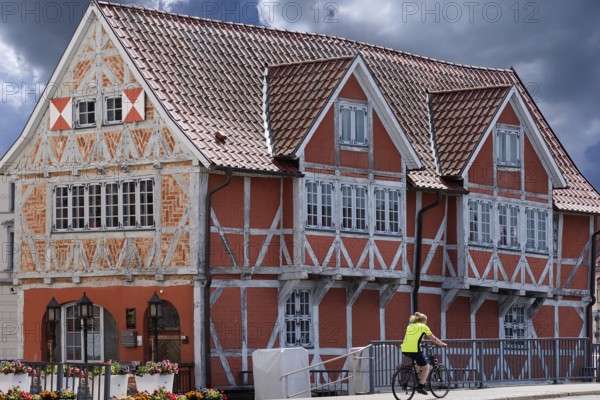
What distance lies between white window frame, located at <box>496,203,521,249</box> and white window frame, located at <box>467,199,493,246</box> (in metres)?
0.47

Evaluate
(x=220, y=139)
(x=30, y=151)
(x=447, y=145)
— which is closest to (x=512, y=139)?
(x=447, y=145)

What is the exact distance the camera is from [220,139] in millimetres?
42531

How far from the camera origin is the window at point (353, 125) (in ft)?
147

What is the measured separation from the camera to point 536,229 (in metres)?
50.8

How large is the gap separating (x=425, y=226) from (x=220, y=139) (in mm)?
8461

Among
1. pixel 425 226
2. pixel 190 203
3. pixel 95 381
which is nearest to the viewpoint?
pixel 95 381

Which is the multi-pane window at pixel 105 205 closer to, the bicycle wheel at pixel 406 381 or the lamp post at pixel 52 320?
the lamp post at pixel 52 320

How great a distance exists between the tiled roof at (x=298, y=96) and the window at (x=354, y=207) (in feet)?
7.32

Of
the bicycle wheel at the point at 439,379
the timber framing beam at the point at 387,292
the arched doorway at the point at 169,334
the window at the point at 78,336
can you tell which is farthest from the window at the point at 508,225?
the bicycle wheel at the point at 439,379

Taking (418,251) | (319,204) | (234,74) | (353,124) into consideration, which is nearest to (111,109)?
(234,74)

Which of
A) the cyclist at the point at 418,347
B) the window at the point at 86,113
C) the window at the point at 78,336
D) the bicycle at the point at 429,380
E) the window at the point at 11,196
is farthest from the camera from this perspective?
the window at the point at 11,196

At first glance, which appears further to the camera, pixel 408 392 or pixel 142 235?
pixel 142 235

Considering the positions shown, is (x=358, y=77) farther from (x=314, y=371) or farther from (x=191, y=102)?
(x=314, y=371)

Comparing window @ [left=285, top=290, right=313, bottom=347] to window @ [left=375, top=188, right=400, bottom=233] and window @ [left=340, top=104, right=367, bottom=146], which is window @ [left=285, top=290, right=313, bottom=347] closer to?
window @ [left=375, top=188, right=400, bottom=233]
